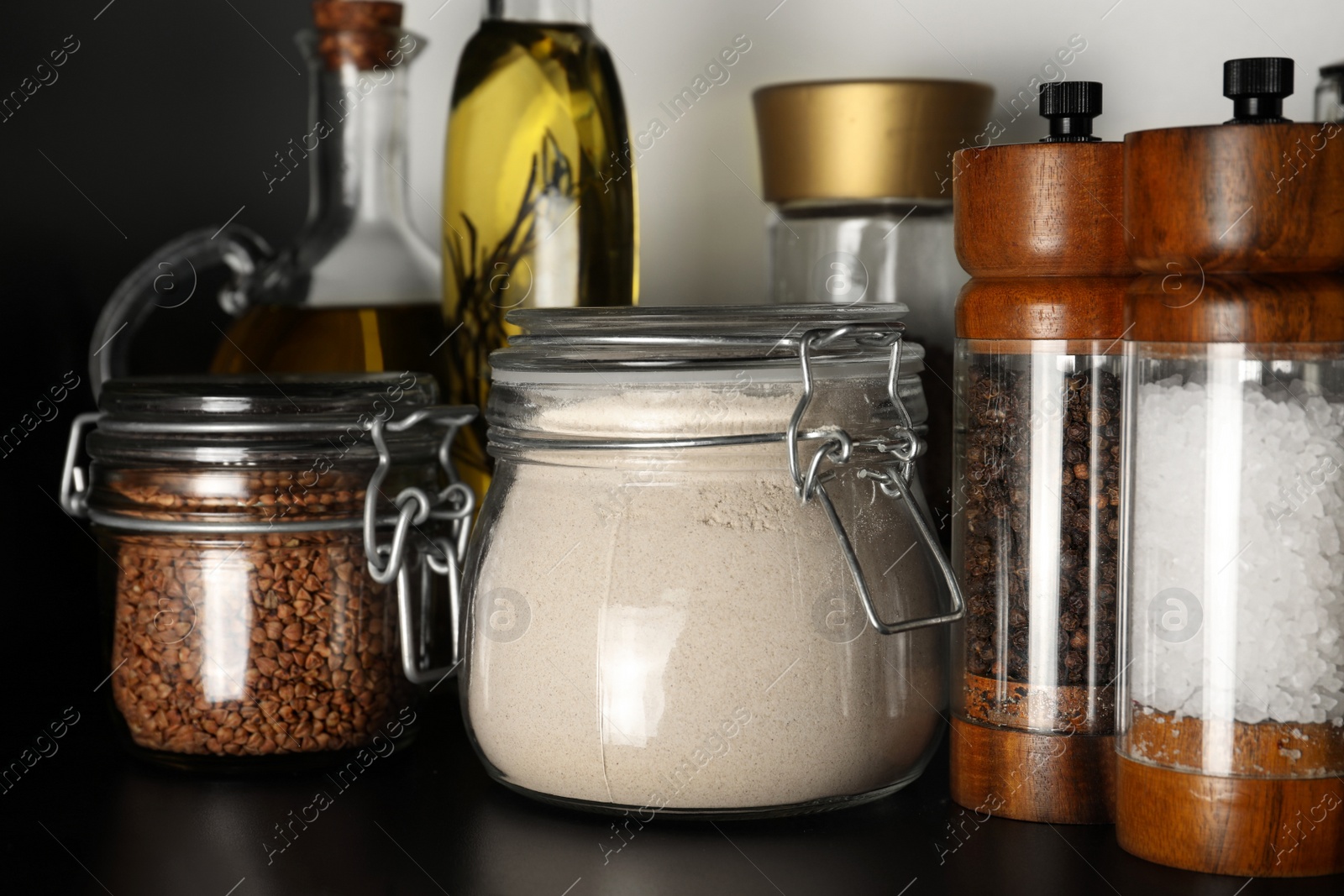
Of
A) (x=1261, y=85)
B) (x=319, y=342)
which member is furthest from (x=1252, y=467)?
(x=319, y=342)

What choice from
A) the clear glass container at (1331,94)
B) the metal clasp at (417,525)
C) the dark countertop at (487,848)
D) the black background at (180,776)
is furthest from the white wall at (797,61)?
the dark countertop at (487,848)

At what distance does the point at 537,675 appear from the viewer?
56 centimetres

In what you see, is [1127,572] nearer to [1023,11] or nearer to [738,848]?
[738,848]

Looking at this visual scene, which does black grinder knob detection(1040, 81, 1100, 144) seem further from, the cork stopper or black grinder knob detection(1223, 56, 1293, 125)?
the cork stopper

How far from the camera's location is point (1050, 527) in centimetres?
56

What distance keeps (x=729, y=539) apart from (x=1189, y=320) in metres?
0.19

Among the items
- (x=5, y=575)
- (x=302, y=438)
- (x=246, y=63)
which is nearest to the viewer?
(x=302, y=438)

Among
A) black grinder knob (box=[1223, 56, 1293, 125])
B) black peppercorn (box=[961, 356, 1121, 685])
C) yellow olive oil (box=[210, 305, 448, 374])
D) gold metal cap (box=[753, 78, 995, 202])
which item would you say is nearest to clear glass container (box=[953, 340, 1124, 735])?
black peppercorn (box=[961, 356, 1121, 685])

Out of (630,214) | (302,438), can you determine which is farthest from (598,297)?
(302,438)

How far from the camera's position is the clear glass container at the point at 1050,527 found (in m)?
0.55

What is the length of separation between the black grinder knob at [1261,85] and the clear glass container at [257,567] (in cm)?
38

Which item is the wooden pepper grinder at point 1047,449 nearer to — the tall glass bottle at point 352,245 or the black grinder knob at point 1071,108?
the black grinder knob at point 1071,108

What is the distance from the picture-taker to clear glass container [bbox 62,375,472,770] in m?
0.64

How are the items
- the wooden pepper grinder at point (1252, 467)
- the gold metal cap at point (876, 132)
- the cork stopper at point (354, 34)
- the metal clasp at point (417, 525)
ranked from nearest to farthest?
the wooden pepper grinder at point (1252, 467)
the metal clasp at point (417, 525)
the gold metal cap at point (876, 132)
the cork stopper at point (354, 34)
